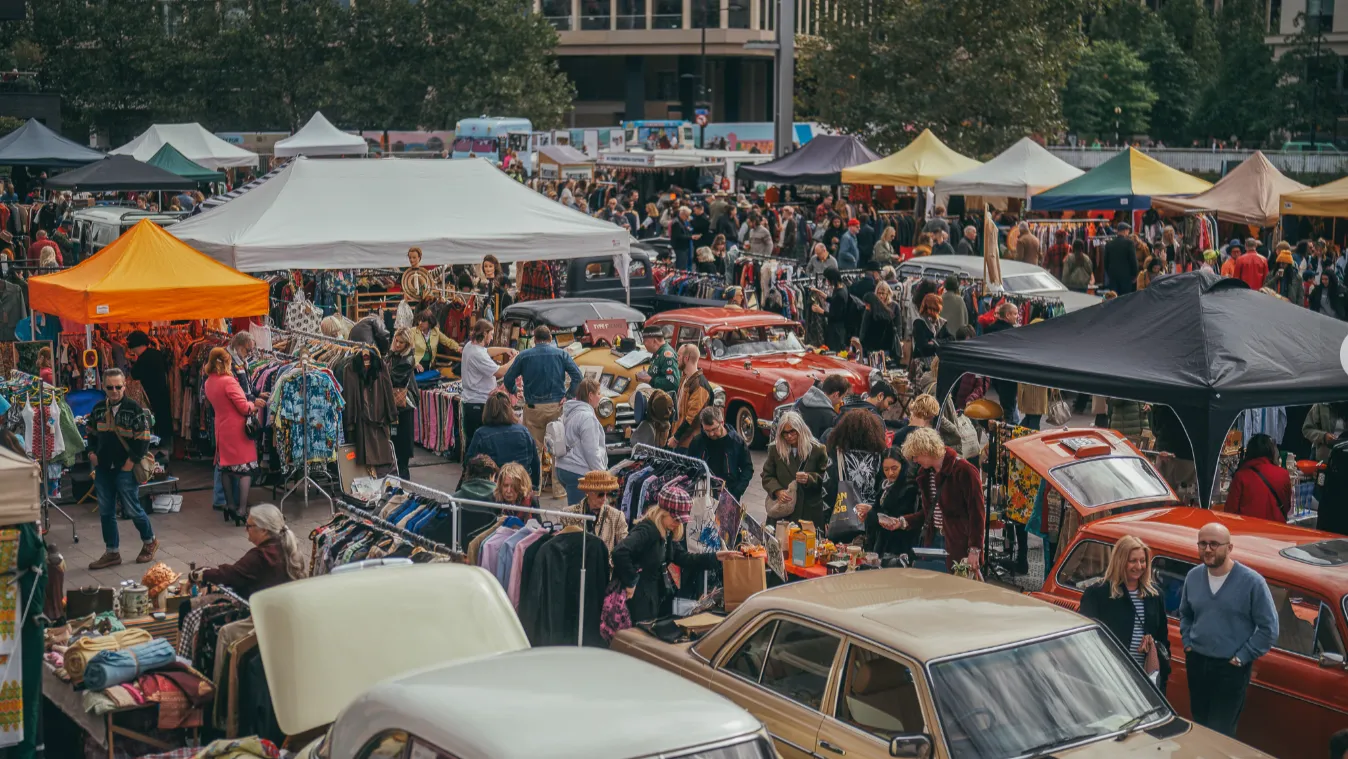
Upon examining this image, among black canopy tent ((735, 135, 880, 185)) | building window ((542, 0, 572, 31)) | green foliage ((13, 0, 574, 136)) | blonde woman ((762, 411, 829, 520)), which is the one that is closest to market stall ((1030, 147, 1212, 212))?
black canopy tent ((735, 135, 880, 185))

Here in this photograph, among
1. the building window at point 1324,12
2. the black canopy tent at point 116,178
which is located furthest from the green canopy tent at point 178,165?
the building window at point 1324,12

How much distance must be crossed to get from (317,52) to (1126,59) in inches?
1514

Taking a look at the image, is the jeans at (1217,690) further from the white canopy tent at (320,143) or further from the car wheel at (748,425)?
the white canopy tent at (320,143)

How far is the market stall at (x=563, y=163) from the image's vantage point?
150ft

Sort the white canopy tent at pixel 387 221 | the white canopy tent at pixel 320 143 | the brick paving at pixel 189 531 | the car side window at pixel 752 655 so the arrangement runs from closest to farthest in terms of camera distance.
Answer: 1. the car side window at pixel 752 655
2. the brick paving at pixel 189 531
3. the white canopy tent at pixel 387 221
4. the white canopy tent at pixel 320 143

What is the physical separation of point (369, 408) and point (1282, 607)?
9.17 meters

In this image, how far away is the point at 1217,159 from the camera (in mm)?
51750

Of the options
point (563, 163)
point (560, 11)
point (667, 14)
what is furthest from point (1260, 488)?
point (560, 11)

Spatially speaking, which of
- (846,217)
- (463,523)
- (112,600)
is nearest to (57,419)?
(112,600)

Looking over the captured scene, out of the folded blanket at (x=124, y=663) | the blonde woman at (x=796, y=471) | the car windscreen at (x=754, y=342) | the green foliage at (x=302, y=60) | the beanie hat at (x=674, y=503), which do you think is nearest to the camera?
the folded blanket at (x=124, y=663)

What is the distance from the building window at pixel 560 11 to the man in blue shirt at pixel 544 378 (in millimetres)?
79651

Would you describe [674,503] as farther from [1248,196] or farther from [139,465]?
[1248,196]

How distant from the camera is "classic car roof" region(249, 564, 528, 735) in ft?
23.3

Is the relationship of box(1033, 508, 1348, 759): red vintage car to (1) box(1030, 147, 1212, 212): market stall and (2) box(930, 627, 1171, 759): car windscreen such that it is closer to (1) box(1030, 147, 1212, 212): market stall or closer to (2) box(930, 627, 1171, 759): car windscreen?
(2) box(930, 627, 1171, 759): car windscreen
